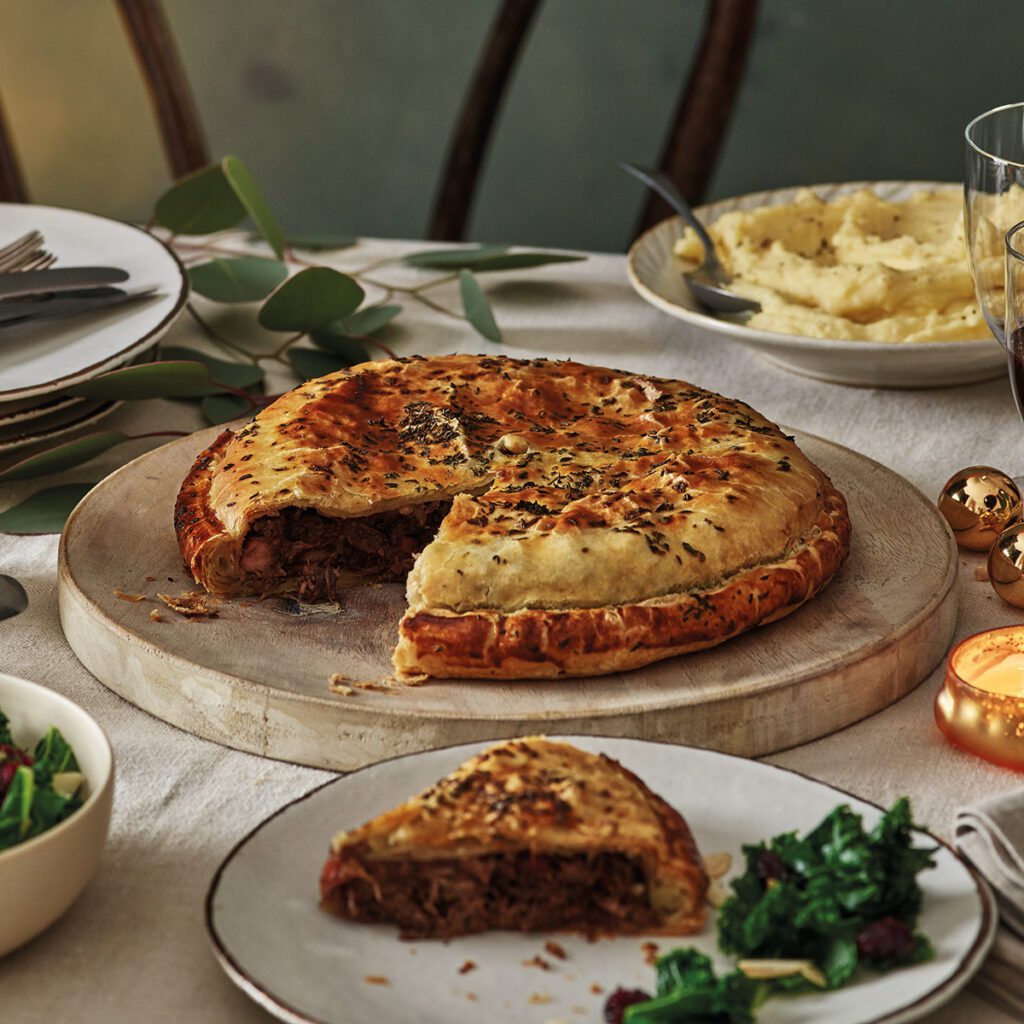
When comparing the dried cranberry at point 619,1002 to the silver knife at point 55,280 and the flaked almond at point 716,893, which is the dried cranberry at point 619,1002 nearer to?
the flaked almond at point 716,893

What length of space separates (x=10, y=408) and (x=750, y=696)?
7.12 feet

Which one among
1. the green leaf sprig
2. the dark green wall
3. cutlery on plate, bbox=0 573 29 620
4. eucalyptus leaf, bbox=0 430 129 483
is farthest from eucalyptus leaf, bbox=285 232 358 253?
the dark green wall

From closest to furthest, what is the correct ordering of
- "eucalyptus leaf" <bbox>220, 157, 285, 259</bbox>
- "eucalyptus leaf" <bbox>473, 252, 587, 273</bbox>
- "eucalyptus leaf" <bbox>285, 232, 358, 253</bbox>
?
"eucalyptus leaf" <bbox>220, 157, 285, 259</bbox>, "eucalyptus leaf" <bbox>473, 252, 587, 273</bbox>, "eucalyptus leaf" <bbox>285, 232, 358, 253</bbox>

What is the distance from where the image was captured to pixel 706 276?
15.5ft

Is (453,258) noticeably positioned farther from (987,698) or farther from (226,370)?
(987,698)

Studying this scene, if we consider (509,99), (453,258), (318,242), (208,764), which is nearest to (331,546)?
(208,764)

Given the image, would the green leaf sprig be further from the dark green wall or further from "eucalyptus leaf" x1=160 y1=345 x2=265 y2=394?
the dark green wall

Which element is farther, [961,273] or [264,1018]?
[961,273]

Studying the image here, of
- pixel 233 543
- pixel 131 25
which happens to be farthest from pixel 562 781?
pixel 131 25

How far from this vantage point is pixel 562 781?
7.20 feet

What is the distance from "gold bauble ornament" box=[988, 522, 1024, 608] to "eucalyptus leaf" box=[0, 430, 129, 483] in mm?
2188

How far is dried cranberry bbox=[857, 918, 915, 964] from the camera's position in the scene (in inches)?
78.3

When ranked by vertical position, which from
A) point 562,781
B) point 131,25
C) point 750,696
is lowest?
point 750,696

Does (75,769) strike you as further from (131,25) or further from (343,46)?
(343,46)
